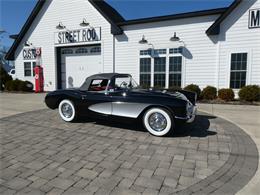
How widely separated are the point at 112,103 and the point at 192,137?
2.01 m

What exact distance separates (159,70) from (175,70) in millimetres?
876

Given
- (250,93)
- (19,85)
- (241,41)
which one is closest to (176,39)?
(241,41)

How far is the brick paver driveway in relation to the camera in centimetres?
271

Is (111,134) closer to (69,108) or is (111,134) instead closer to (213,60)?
(69,108)

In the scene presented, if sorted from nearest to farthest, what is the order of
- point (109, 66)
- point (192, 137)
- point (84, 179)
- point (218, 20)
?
point (84, 179) → point (192, 137) → point (218, 20) → point (109, 66)

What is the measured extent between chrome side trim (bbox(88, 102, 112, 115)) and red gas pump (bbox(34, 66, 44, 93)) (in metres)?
10.8

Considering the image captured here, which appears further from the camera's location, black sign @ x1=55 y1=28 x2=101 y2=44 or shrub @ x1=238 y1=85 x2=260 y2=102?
black sign @ x1=55 y1=28 x2=101 y2=44

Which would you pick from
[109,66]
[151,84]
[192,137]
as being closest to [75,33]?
[109,66]

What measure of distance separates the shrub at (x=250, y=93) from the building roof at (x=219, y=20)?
3.00 m

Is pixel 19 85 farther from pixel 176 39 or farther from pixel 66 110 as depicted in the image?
pixel 176 39

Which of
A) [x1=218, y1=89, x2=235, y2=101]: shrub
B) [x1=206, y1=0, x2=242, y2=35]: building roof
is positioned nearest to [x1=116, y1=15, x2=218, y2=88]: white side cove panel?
[x1=206, y1=0, x2=242, y2=35]: building roof

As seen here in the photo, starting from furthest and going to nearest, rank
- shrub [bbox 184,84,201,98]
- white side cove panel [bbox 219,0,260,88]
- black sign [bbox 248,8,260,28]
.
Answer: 1. shrub [bbox 184,84,201,98]
2. white side cove panel [bbox 219,0,260,88]
3. black sign [bbox 248,8,260,28]

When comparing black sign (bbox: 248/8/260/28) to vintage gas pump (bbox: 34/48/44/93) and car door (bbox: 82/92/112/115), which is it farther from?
vintage gas pump (bbox: 34/48/44/93)

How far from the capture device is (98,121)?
6125 millimetres
